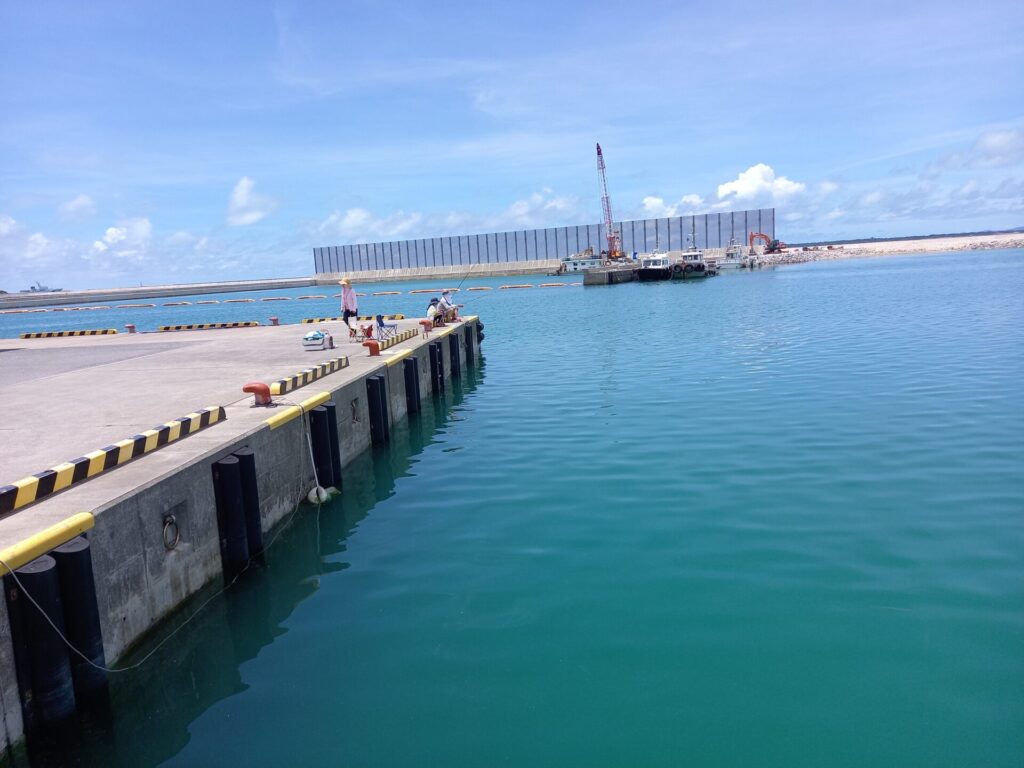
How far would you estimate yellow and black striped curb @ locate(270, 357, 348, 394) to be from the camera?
51.0 feet

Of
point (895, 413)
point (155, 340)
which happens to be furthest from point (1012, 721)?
point (155, 340)

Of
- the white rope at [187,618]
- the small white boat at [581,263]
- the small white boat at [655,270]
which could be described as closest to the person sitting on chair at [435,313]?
the white rope at [187,618]

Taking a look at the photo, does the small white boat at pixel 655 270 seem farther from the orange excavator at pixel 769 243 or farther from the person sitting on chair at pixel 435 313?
the person sitting on chair at pixel 435 313

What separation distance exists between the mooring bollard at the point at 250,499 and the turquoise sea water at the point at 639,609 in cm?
52

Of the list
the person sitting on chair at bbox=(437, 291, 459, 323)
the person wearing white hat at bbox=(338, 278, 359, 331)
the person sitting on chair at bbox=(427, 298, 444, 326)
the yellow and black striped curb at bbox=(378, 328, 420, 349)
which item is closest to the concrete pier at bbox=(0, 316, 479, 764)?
the yellow and black striped curb at bbox=(378, 328, 420, 349)

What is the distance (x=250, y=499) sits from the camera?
11.5 metres

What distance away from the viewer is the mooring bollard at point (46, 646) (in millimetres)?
7129

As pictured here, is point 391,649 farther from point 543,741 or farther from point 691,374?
point 691,374

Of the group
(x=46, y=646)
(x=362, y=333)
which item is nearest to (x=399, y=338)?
(x=362, y=333)

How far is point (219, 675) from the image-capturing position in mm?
8922

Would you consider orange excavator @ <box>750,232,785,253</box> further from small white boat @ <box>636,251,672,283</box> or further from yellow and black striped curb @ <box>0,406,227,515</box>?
yellow and black striped curb @ <box>0,406,227,515</box>

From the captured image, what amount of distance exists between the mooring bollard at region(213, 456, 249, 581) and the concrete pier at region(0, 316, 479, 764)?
13 cm

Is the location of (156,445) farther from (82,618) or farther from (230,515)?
(82,618)

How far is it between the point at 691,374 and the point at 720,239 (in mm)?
167167
